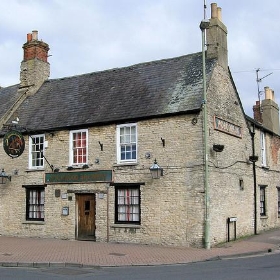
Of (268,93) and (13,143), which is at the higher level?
(268,93)

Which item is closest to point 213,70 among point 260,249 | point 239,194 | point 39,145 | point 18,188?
point 239,194

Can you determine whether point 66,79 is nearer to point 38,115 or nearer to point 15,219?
point 38,115

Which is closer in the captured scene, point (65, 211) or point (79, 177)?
point (79, 177)

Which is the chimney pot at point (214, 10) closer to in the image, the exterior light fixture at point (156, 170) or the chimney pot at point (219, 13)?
the chimney pot at point (219, 13)

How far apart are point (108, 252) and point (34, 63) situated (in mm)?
13468

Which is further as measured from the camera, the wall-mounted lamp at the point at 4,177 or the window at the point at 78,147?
the wall-mounted lamp at the point at 4,177

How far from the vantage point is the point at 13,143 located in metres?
20.5

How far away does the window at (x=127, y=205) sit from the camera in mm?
19000

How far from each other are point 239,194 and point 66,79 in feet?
37.6

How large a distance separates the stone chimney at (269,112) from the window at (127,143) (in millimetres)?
11075

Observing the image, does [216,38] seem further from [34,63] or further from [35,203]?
[35,203]

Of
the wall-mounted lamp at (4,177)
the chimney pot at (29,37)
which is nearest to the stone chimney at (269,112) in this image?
the chimney pot at (29,37)

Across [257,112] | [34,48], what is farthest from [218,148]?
[34,48]

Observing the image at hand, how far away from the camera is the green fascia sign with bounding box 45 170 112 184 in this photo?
19.7 m
